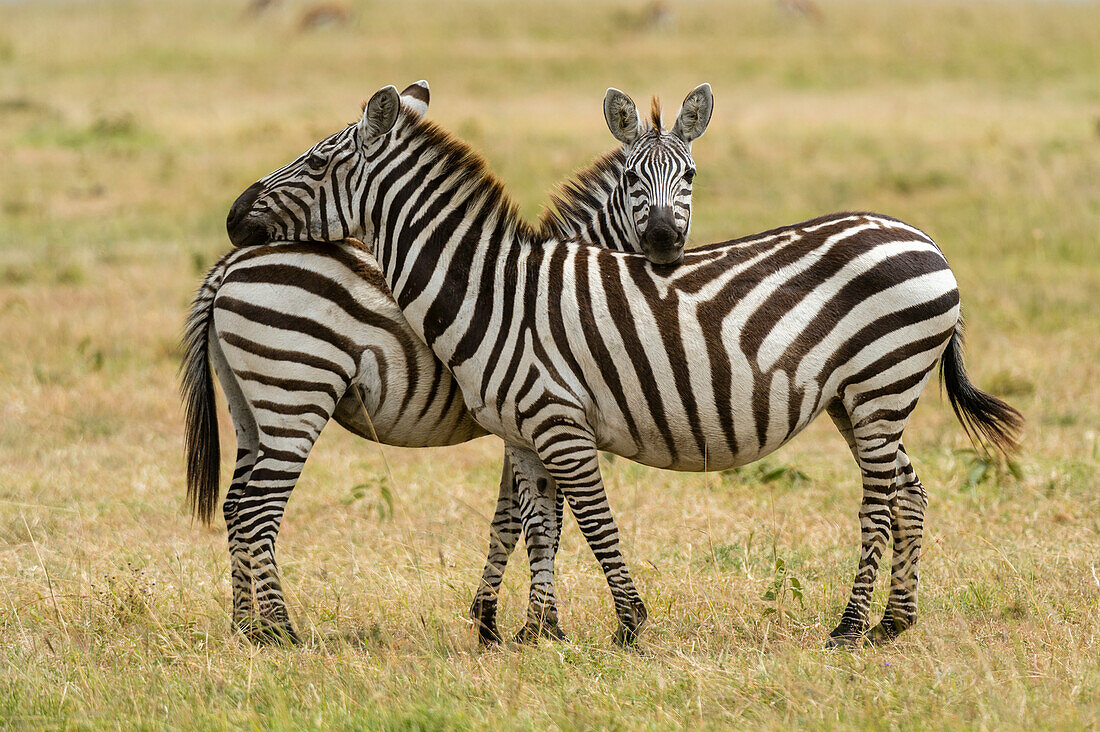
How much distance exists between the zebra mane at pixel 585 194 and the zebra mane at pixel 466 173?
67 cm

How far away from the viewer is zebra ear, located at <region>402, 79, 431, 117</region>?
5257 millimetres

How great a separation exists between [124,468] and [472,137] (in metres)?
13.7

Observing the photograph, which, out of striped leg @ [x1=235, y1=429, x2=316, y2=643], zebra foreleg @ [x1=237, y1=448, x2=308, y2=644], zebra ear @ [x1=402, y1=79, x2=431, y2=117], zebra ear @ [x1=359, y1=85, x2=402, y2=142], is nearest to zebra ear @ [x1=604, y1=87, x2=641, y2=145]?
zebra ear @ [x1=402, y1=79, x2=431, y2=117]

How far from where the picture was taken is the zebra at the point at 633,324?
488 cm

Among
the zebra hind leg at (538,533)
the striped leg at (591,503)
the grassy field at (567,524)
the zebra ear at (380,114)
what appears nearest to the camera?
the grassy field at (567,524)

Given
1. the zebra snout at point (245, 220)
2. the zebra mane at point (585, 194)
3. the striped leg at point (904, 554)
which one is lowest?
the striped leg at point (904, 554)

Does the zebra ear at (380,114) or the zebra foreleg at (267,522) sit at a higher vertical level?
the zebra ear at (380,114)

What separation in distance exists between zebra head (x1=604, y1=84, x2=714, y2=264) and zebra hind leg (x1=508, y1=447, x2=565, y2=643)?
3.78 ft

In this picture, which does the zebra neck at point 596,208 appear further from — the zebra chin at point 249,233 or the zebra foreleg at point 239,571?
the zebra foreleg at point 239,571

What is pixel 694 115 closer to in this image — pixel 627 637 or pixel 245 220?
pixel 245 220

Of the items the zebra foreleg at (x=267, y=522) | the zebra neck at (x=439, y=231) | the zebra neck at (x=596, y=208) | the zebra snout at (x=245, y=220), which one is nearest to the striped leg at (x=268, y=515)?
the zebra foreleg at (x=267, y=522)

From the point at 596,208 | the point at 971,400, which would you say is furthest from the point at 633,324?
the point at 971,400

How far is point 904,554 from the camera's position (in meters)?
5.34

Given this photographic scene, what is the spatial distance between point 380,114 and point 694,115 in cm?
192
